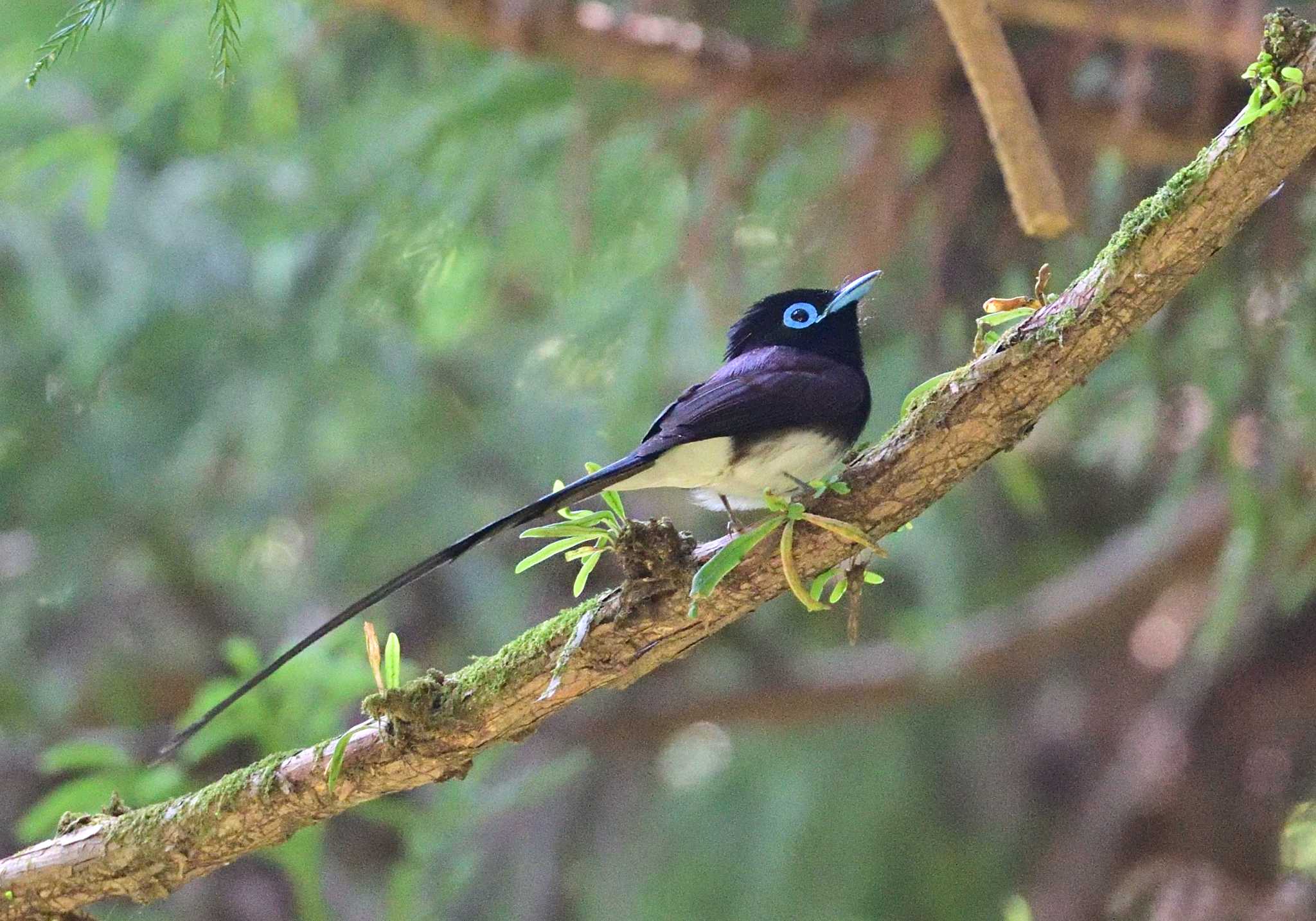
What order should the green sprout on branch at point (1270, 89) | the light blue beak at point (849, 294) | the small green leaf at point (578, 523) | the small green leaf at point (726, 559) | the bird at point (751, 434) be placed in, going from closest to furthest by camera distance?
the green sprout on branch at point (1270, 89) → the small green leaf at point (726, 559) → the small green leaf at point (578, 523) → the bird at point (751, 434) → the light blue beak at point (849, 294)

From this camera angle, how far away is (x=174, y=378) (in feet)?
14.6

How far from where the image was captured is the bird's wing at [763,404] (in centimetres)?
204

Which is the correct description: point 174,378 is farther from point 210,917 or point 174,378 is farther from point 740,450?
point 740,450

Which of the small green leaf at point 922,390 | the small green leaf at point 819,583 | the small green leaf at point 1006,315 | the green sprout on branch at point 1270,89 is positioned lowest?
the small green leaf at point 819,583

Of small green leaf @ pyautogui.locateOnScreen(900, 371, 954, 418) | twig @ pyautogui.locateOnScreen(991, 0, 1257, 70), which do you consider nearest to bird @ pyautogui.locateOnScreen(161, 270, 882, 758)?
small green leaf @ pyautogui.locateOnScreen(900, 371, 954, 418)

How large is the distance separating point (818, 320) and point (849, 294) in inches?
3.0

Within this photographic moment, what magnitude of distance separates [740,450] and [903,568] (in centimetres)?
343

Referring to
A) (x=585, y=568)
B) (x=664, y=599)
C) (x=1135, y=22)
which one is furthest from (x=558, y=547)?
(x=1135, y=22)

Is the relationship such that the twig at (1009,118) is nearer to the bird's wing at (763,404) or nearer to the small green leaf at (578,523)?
the bird's wing at (763,404)

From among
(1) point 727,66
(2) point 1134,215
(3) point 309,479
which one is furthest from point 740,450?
(3) point 309,479

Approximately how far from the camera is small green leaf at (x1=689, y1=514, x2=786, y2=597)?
1.73 meters

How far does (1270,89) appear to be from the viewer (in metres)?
1.64

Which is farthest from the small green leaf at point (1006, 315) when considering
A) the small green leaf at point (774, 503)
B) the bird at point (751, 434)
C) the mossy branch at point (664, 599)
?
the small green leaf at point (774, 503)

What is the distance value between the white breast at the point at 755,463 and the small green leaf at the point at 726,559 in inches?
10.0
